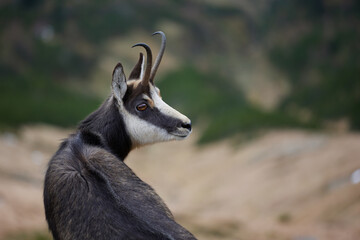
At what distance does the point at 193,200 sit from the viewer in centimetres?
1780

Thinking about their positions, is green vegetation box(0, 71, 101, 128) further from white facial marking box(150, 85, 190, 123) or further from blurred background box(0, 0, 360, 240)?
white facial marking box(150, 85, 190, 123)

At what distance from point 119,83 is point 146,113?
1.55ft

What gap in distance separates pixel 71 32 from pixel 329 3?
68.3 ft

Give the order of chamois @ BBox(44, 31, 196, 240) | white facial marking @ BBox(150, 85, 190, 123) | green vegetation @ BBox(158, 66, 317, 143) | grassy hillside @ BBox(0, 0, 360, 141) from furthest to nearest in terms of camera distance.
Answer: grassy hillside @ BBox(0, 0, 360, 141), green vegetation @ BBox(158, 66, 317, 143), white facial marking @ BBox(150, 85, 190, 123), chamois @ BBox(44, 31, 196, 240)

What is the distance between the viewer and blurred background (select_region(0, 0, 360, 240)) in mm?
13391

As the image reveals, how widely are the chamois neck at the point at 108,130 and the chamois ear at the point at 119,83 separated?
0.12 m

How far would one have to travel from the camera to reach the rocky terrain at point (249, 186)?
11.7 meters

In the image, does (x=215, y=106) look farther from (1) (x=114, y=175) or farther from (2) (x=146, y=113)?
(1) (x=114, y=175)

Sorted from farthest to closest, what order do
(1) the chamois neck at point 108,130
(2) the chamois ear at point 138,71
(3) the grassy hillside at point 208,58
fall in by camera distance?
(3) the grassy hillside at point 208,58 < (2) the chamois ear at point 138,71 < (1) the chamois neck at point 108,130

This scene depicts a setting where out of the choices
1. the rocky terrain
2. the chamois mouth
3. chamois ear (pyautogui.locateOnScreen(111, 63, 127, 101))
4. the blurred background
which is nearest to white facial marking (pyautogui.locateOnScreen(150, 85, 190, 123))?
the chamois mouth

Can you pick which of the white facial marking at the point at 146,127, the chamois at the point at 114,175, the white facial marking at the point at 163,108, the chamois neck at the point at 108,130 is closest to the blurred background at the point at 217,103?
the chamois neck at the point at 108,130

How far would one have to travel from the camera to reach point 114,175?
449 cm

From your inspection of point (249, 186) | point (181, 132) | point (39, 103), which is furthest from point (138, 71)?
point (39, 103)

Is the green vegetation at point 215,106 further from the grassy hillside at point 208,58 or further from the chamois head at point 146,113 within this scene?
the chamois head at point 146,113
